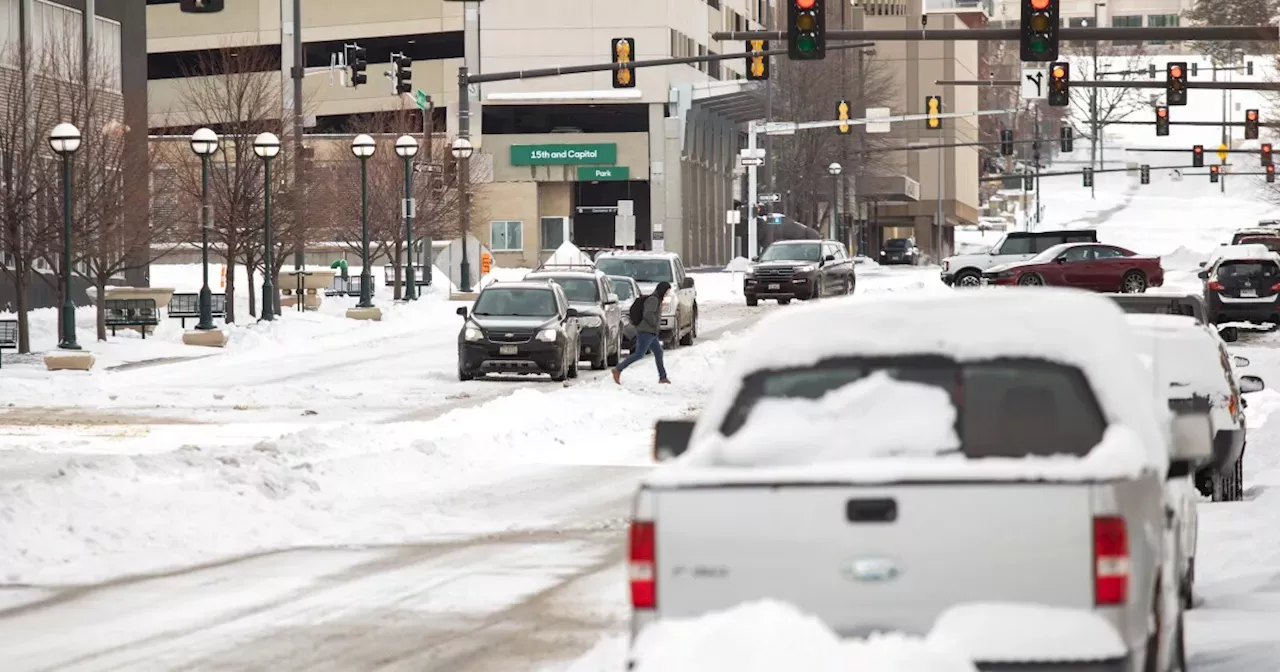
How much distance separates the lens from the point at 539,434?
23516 millimetres

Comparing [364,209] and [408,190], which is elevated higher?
[408,190]

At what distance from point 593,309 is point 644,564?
29974 mm

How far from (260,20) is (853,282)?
4761 centimetres

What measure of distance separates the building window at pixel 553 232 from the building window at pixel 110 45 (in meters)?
43.3

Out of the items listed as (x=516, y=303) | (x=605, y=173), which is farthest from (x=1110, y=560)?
(x=605, y=173)

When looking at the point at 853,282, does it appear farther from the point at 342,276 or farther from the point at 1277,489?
the point at 1277,489

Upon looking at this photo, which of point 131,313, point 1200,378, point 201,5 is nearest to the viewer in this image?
point 1200,378

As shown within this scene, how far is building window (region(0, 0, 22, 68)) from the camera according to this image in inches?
2025

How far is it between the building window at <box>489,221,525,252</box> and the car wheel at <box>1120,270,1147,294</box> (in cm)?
A: 4575

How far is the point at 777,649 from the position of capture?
6.54 m

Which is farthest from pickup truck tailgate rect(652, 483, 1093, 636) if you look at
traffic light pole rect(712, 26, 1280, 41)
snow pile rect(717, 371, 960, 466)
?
traffic light pole rect(712, 26, 1280, 41)

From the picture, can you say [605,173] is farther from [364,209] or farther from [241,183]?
[241,183]

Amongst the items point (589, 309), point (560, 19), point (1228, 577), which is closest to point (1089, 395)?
point (1228, 577)

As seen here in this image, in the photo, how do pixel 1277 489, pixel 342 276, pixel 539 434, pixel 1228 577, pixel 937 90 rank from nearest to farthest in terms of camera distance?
1. pixel 1228 577
2. pixel 1277 489
3. pixel 539 434
4. pixel 342 276
5. pixel 937 90
